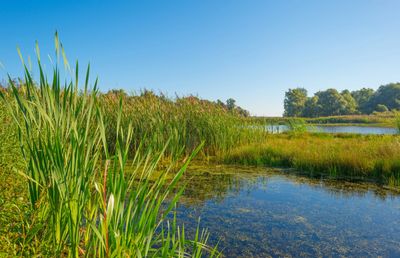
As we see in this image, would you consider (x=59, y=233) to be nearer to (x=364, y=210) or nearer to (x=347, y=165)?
(x=364, y=210)

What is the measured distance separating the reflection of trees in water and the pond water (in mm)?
20

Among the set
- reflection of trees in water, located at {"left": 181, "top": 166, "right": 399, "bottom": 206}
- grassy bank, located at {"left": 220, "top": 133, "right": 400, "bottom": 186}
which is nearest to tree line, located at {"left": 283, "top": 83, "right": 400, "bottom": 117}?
grassy bank, located at {"left": 220, "top": 133, "right": 400, "bottom": 186}

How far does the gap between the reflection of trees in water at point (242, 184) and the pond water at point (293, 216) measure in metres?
0.02

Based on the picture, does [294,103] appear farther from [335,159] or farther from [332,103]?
[335,159]

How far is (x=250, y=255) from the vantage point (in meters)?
3.47

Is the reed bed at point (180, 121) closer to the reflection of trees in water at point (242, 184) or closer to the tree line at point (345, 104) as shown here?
the reflection of trees in water at point (242, 184)

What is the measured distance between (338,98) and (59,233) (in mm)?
79766

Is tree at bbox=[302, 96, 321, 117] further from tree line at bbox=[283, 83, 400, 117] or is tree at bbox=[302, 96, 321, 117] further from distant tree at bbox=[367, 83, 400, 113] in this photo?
distant tree at bbox=[367, 83, 400, 113]

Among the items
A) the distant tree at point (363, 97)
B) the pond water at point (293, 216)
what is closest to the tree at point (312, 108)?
the distant tree at point (363, 97)

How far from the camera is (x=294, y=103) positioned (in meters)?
83.4

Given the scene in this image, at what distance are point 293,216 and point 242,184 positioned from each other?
2.22 metres

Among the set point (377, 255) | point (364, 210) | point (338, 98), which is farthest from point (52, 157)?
point (338, 98)

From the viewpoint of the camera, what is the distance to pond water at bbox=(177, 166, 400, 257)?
372 centimetres

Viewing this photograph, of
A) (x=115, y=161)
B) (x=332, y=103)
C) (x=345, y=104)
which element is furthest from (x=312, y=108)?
(x=115, y=161)
